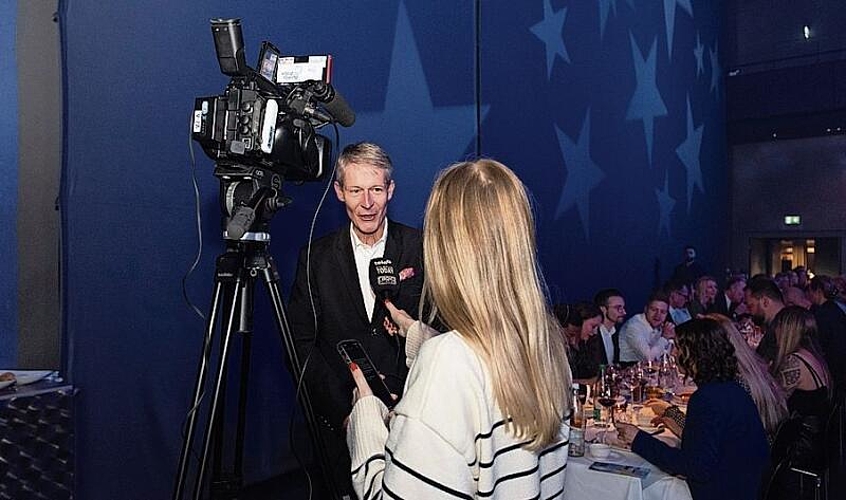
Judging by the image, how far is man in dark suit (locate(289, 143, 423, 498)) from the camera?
241 cm

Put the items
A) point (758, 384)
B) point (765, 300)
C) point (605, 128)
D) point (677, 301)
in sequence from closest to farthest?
point (758, 384)
point (765, 300)
point (677, 301)
point (605, 128)

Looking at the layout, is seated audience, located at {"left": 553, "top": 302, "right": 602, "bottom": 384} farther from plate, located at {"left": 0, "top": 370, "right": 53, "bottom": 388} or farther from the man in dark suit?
plate, located at {"left": 0, "top": 370, "right": 53, "bottom": 388}

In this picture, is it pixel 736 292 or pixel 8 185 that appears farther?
pixel 736 292

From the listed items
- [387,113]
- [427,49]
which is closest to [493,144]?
[427,49]

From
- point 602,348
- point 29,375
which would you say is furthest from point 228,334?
point 602,348

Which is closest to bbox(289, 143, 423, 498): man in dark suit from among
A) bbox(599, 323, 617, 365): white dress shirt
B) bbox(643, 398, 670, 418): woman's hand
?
bbox(643, 398, 670, 418): woman's hand

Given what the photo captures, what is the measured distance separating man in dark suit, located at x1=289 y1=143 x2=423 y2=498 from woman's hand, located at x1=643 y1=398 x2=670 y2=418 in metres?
1.37

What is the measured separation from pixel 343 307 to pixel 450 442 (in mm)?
1380

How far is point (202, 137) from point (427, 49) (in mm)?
2541

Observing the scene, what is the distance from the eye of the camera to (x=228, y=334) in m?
1.93

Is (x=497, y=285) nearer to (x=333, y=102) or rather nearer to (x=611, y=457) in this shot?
(x=333, y=102)

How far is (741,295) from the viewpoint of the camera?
7848mm

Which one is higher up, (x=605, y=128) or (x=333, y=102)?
(x=605, y=128)

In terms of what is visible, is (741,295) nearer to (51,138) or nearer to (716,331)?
(716,331)
